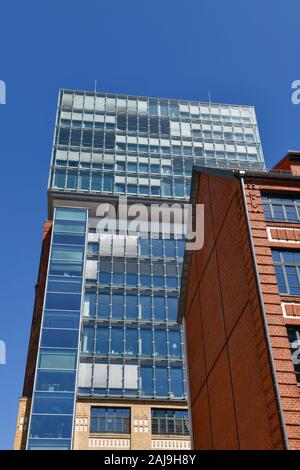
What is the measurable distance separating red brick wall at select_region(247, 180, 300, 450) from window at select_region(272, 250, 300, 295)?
38cm

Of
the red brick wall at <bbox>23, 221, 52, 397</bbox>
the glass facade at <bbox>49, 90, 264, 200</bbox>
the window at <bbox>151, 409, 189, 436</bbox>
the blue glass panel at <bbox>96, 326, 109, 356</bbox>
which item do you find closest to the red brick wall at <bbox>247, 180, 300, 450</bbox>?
the window at <bbox>151, 409, 189, 436</bbox>

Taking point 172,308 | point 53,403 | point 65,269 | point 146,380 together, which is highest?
point 65,269

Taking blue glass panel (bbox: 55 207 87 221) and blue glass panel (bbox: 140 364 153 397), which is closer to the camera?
blue glass panel (bbox: 140 364 153 397)

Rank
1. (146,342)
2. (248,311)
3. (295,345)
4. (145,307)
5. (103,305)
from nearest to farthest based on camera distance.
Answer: (295,345)
(248,311)
(146,342)
(103,305)
(145,307)

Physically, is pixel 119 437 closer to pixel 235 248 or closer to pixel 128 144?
pixel 235 248

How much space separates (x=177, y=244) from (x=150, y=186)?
1058cm

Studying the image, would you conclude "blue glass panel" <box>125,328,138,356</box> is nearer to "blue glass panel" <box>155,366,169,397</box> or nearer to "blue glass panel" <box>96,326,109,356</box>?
"blue glass panel" <box>96,326,109,356</box>

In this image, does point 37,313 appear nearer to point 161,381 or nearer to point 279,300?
point 161,381

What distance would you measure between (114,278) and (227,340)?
32.6 meters

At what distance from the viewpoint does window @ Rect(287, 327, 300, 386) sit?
21141mm

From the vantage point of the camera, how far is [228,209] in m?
27.5

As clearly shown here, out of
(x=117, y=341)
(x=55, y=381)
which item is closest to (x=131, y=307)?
(x=117, y=341)

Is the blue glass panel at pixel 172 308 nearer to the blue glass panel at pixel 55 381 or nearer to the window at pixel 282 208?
the blue glass panel at pixel 55 381

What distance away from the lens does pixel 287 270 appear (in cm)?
2422
